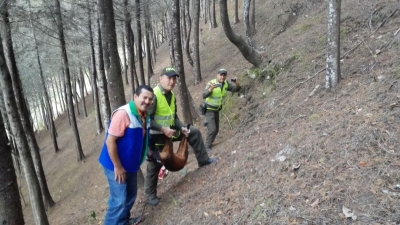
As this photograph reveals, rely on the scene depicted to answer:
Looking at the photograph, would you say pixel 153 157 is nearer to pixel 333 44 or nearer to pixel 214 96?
pixel 214 96

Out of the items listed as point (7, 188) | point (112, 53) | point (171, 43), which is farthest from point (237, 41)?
point (7, 188)

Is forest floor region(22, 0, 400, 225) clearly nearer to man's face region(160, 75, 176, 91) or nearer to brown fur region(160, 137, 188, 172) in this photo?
brown fur region(160, 137, 188, 172)

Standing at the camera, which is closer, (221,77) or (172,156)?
(172,156)

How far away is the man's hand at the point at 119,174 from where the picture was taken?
426cm

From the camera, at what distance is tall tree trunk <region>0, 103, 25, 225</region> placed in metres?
3.90

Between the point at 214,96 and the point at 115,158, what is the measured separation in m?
4.14

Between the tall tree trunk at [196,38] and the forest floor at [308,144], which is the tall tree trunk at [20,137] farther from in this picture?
the tall tree trunk at [196,38]

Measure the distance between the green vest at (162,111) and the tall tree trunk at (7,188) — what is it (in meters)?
2.15

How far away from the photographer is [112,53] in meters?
6.31

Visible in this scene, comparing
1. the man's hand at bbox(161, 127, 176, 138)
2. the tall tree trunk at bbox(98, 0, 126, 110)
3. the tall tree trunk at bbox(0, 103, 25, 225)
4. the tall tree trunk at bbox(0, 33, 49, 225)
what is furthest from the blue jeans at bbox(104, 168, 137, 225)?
the tall tree trunk at bbox(0, 33, 49, 225)

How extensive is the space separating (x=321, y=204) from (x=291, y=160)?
1103 mm

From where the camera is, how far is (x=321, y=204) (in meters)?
3.43

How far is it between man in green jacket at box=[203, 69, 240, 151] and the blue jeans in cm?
359

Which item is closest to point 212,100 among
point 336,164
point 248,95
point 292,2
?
point 248,95
